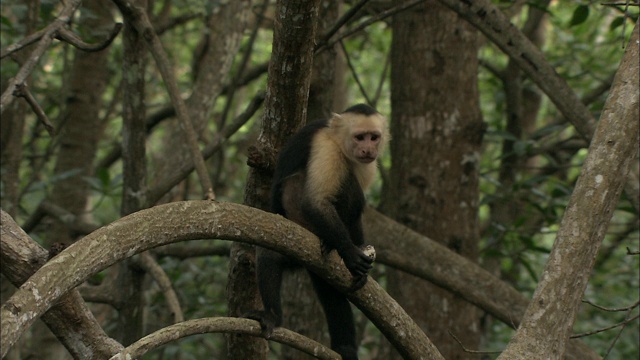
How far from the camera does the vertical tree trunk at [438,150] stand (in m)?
5.23

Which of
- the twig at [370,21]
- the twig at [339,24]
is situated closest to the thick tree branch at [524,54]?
the twig at [370,21]

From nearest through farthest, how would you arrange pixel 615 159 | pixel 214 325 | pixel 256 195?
pixel 214 325 < pixel 615 159 < pixel 256 195

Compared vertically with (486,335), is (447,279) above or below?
above

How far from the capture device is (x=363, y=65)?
10266 millimetres

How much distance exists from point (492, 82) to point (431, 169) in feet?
7.48

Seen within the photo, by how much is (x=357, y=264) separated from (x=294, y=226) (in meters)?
0.52

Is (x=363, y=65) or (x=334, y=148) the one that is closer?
(x=334, y=148)

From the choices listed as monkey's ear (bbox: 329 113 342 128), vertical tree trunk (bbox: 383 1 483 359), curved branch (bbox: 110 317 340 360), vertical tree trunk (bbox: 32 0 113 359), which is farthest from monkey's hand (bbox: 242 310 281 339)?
vertical tree trunk (bbox: 32 0 113 359)

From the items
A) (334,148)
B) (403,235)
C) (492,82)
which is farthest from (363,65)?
(334,148)

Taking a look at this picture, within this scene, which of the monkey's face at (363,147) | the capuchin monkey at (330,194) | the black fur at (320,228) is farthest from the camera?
the monkey's face at (363,147)

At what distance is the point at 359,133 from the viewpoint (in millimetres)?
3689

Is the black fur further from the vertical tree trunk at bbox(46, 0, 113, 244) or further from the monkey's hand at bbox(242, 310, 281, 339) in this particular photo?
the vertical tree trunk at bbox(46, 0, 113, 244)

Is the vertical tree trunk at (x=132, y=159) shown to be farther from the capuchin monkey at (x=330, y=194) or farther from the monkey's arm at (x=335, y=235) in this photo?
the monkey's arm at (x=335, y=235)

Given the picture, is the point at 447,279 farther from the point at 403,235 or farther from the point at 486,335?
the point at 486,335
